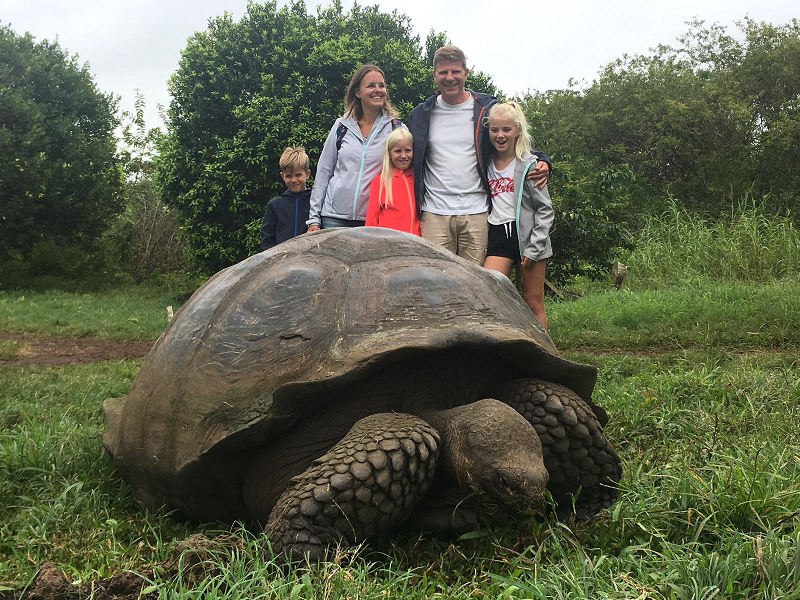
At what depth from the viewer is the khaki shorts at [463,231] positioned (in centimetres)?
412

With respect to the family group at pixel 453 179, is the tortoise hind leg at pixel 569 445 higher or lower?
lower

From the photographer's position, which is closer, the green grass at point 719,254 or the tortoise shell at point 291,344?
the tortoise shell at point 291,344

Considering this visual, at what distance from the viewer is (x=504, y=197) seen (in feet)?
13.4

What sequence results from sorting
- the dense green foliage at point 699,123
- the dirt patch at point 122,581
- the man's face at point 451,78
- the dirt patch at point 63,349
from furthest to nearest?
the dense green foliage at point 699,123, the dirt patch at point 63,349, the man's face at point 451,78, the dirt patch at point 122,581

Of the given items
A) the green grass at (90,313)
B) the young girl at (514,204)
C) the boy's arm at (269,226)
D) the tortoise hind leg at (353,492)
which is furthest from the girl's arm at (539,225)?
the green grass at (90,313)

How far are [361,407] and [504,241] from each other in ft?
7.49

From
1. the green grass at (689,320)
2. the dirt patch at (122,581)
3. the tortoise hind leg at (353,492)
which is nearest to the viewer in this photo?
the dirt patch at (122,581)

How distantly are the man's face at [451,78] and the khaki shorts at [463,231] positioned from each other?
0.73 m

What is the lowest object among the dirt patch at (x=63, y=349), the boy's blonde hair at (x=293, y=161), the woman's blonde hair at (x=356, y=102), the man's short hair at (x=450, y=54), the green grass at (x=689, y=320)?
the dirt patch at (x=63, y=349)

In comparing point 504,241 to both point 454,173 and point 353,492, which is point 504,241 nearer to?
point 454,173

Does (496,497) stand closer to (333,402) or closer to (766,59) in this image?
(333,402)

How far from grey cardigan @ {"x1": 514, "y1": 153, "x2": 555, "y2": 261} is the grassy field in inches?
34.0

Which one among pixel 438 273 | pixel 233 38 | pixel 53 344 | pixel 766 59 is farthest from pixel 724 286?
pixel 766 59

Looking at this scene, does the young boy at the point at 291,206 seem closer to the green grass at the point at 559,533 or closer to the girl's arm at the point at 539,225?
the girl's arm at the point at 539,225
